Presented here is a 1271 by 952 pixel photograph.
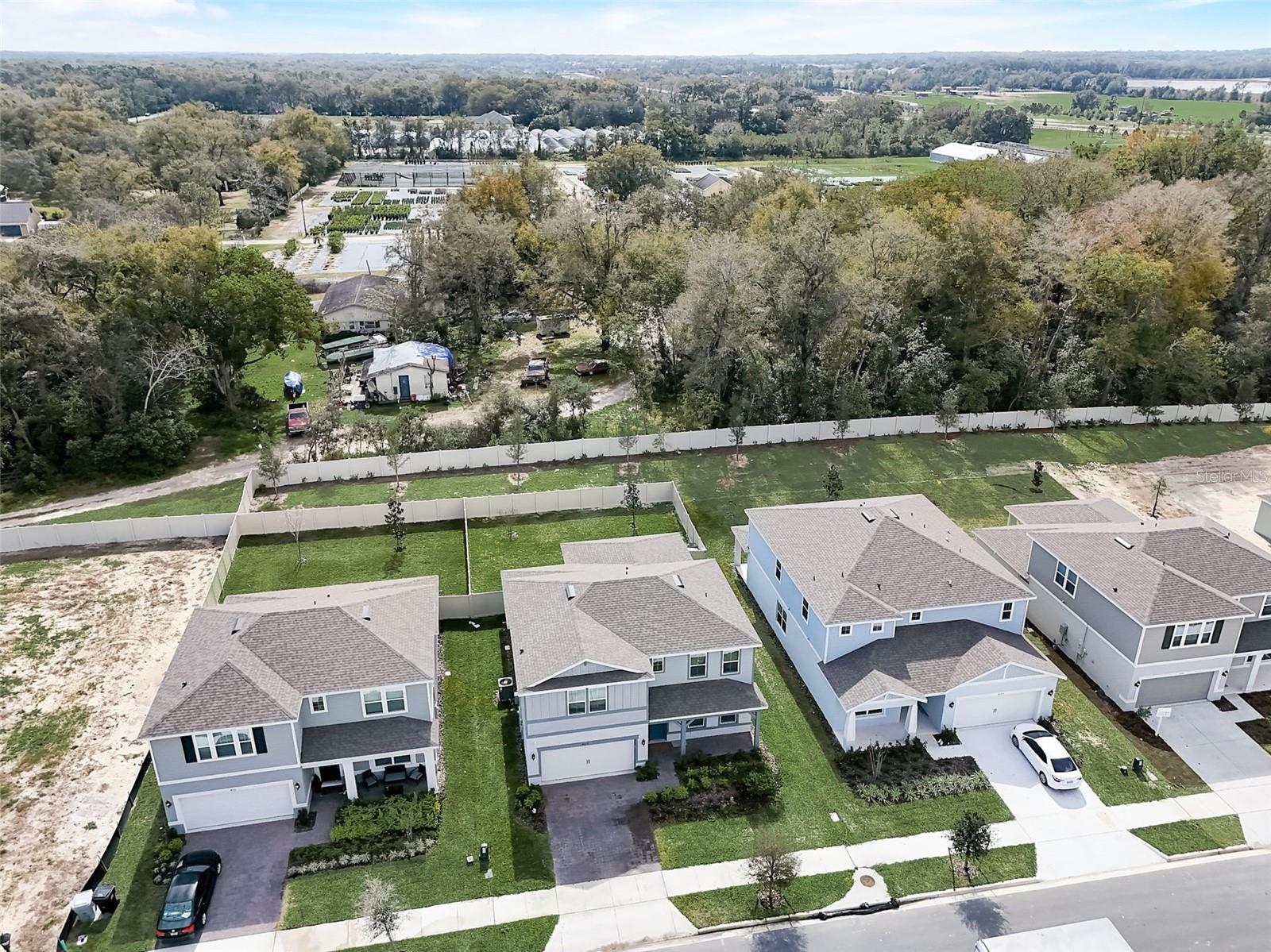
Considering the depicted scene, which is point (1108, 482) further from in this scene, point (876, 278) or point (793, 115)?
point (793, 115)

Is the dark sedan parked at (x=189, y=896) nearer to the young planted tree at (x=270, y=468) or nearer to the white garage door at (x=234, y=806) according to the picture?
the white garage door at (x=234, y=806)

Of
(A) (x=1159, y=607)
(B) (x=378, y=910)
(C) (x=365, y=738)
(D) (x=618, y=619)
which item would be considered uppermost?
(D) (x=618, y=619)

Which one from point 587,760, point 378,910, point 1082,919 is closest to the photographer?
point 378,910

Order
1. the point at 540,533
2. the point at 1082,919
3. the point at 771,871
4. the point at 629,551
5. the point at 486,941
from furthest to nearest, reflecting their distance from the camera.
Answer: the point at 540,533 → the point at 629,551 → the point at 1082,919 → the point at 771,871 → the point at 486,941

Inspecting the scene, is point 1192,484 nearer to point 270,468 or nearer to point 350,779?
point 350,779

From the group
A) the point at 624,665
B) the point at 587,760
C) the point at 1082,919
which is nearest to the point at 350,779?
the point at 587,760

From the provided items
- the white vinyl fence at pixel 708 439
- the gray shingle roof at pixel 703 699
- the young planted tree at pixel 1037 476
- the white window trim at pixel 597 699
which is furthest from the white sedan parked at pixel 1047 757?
the white vinyl fence at pixel 708 439
